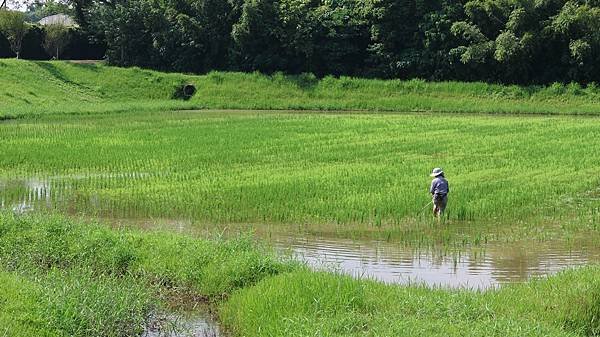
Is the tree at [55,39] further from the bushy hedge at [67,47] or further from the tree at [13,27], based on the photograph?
the tree at [13,27]

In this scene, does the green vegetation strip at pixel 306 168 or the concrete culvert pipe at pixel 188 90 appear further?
the concrete culvert pipe at pixel 188 90

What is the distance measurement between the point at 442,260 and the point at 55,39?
32.6 metres

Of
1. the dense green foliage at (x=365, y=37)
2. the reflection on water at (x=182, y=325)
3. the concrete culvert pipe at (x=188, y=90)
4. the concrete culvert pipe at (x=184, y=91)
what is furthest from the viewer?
the concrete culvert pipe at (x=188, y=90)

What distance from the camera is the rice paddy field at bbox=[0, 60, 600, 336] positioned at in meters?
6.52

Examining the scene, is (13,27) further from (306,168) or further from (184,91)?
(306,168)

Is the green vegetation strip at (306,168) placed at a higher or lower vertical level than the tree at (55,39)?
lower

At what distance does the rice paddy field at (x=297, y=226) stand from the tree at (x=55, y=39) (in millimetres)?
12491

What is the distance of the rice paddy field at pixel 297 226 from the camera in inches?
257

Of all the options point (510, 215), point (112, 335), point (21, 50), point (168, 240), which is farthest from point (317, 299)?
point (21, 50)

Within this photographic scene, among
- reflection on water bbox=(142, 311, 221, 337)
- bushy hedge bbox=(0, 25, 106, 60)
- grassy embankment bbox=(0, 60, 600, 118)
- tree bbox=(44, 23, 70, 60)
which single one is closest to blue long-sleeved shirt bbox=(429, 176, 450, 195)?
reflection on water bbox=(142, 311, 221, 337)

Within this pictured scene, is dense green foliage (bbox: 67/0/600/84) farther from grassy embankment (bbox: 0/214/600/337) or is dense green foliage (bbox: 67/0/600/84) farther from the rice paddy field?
grassy embankment (bbox: 0/214/600/337)

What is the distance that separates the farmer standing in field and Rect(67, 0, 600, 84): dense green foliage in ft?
70.7

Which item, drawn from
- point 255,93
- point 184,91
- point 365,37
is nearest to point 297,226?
point 255,93

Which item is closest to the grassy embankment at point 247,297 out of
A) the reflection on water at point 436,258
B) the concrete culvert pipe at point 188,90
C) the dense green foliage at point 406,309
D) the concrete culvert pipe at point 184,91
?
the dense green foliage at point 406,309
